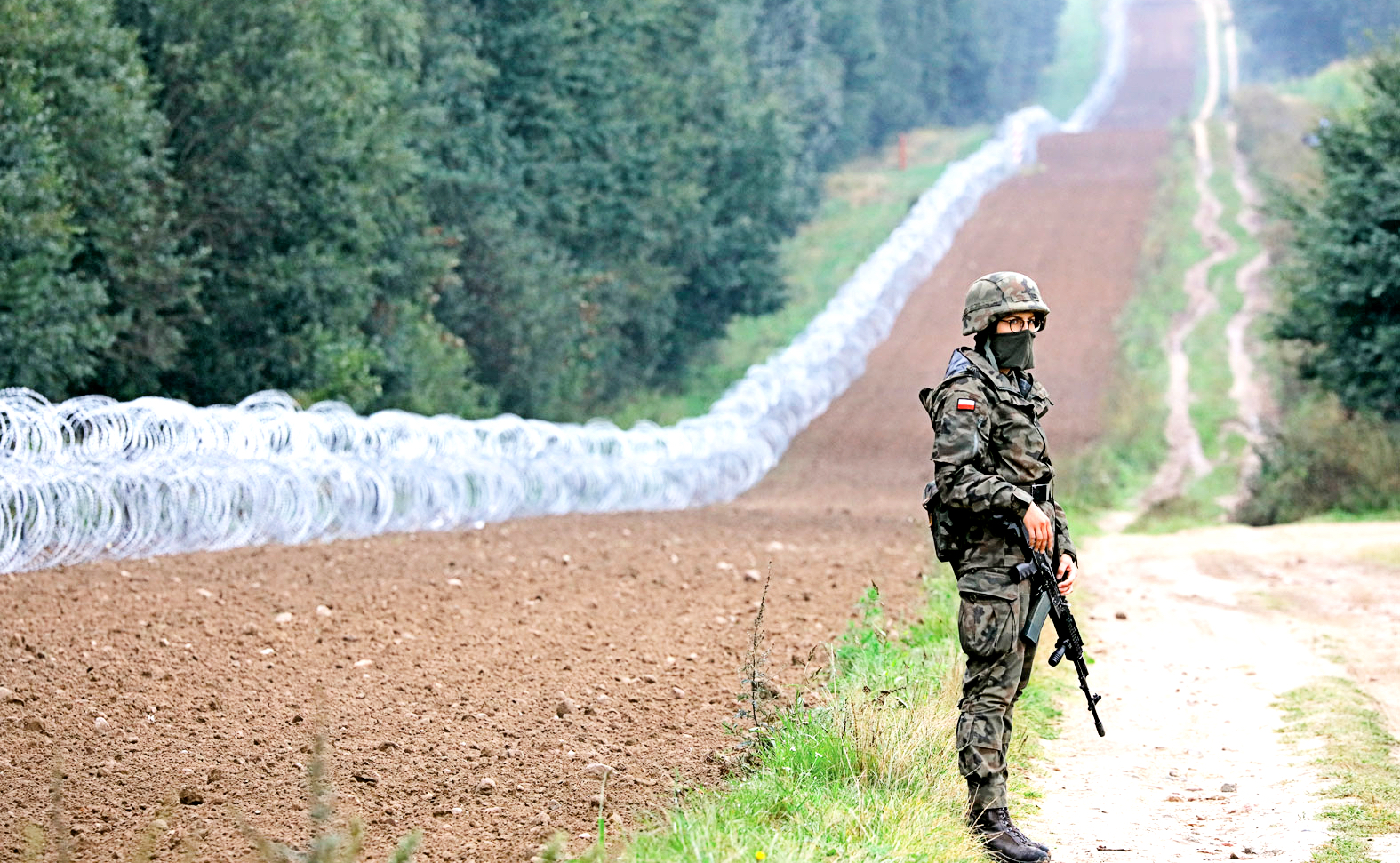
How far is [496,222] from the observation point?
33406mm

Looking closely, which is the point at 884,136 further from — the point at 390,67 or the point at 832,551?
the point at 832,551

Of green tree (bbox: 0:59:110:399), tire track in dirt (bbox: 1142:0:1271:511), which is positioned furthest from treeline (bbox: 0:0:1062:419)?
tire track in dirt (bbox: 1142:0:1271:511)

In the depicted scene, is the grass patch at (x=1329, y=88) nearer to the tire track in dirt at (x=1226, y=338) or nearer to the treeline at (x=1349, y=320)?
the tire track in dirt at (x=1226, y=338)

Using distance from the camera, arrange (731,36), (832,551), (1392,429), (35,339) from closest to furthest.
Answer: (832,551), (35,339), (1392,429), (731,36)

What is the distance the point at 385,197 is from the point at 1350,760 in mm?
→ 23095

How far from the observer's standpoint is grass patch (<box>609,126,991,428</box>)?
135ft

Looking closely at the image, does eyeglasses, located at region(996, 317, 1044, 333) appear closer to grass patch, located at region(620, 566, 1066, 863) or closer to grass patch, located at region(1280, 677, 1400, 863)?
grass patch, located at region(620, 566, 1066, 863)

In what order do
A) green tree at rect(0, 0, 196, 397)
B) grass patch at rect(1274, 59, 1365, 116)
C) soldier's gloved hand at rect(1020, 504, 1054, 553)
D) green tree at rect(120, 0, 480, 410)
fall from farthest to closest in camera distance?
grass patch at rect(1274, 59, 1365, 116) → green tree at rect(120, 0, 480, 410) → green tree at rect(0, 0, 196, 397) → soldier's gloved hand at rect(1020, 504, 1054, 553)

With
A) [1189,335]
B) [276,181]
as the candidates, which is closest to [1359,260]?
[276,181]

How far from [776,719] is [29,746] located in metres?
3.62

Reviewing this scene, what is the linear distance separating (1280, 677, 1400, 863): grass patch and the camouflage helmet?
256 centimetres

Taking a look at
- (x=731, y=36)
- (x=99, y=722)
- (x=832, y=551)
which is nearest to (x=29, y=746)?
(x=99, y=722)

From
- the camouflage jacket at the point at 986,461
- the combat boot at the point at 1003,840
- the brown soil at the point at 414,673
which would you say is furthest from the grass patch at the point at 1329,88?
the combat boot at the point at 1003,840

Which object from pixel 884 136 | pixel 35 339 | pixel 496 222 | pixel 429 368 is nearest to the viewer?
pixel 35 339
